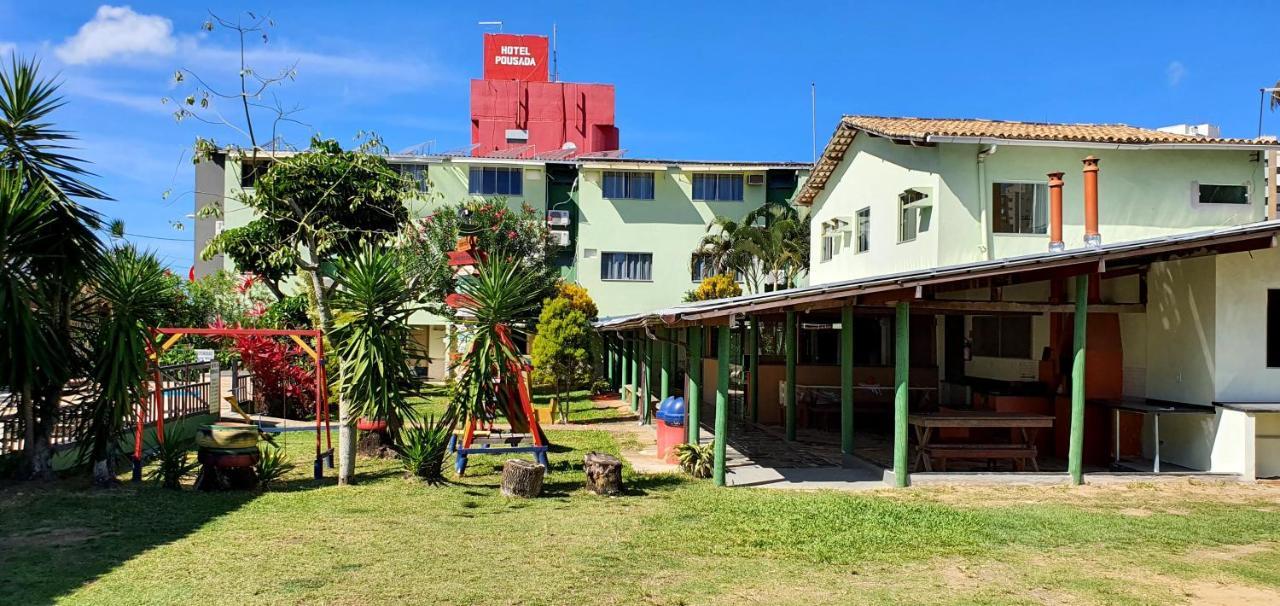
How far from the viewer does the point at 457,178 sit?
34531mm

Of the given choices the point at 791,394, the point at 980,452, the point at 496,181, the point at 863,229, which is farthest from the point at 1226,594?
the point at 496,181

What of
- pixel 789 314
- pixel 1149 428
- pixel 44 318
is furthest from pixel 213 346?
pixel 1149 428

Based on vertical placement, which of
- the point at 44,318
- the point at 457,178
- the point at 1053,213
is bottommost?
the point at 44,318

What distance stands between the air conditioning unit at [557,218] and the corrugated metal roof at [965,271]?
23000mm

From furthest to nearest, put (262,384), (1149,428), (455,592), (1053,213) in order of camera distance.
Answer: (262,384), (1053,213), (1149,428), (455,592)

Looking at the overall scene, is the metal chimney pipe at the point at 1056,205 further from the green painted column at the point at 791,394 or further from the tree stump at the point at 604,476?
the tree stump at the point at 604,476

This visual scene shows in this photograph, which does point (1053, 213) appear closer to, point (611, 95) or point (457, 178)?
point (457, 178)

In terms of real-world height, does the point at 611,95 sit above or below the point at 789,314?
above

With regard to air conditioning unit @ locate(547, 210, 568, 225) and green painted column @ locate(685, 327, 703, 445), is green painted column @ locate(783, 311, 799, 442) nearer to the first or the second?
green painted column @ locate(685, 327, 703, 445)

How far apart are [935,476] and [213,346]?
82.6ft

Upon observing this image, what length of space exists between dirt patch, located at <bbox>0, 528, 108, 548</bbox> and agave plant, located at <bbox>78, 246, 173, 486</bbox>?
2671mm

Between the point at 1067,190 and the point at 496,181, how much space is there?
22305 mm

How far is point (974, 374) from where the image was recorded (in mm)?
18016

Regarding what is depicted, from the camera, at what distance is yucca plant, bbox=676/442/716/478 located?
12.4m
